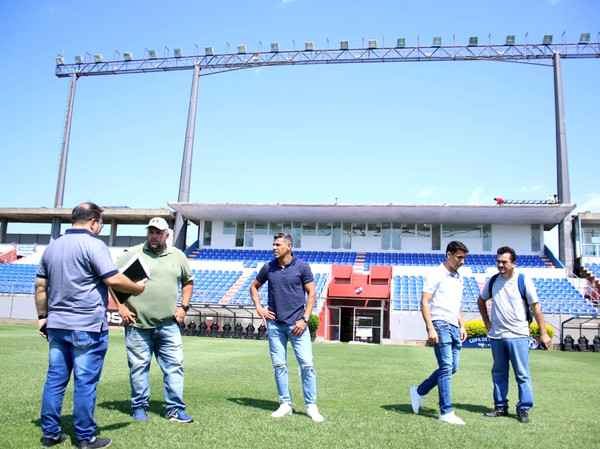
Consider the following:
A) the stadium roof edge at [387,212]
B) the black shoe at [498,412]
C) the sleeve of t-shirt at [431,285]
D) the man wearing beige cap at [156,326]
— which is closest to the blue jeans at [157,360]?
the man wearing beige cap at [156,326]

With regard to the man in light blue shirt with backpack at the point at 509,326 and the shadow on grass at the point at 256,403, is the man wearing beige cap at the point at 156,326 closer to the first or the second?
→ the shadow on grass at the point at 256,403

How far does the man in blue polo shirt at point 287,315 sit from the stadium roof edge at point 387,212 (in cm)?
2760

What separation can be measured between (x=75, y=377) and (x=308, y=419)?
2321 mm

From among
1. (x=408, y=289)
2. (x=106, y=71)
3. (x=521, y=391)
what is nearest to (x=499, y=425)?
(x=521, y=391)

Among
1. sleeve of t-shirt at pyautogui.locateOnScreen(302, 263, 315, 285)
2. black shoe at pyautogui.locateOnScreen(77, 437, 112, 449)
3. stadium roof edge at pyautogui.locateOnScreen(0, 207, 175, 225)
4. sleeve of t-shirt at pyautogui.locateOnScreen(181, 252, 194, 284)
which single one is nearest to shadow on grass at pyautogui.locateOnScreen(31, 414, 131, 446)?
black shoe at pyautogui.locateOnScreen(77, 437, 112, 449)

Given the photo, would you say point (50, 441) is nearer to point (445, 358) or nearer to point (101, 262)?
point (101, 262)

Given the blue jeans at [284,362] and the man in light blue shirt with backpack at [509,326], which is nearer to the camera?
the blue jeans at [284,362]

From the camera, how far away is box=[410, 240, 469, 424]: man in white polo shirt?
5.90 metres

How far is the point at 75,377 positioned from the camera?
4.42 m

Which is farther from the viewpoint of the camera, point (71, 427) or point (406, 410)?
point (406, 410)

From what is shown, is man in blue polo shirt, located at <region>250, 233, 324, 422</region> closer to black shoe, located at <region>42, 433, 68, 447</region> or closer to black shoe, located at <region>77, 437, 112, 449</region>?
black shoe, located at <region>77, 437, 112, 449</region>

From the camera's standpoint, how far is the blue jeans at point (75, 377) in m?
4.33

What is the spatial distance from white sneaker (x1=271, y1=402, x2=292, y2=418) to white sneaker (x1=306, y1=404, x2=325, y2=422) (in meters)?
0.20

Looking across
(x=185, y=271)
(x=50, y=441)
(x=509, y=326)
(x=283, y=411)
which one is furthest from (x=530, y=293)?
(x=50, y=441)
